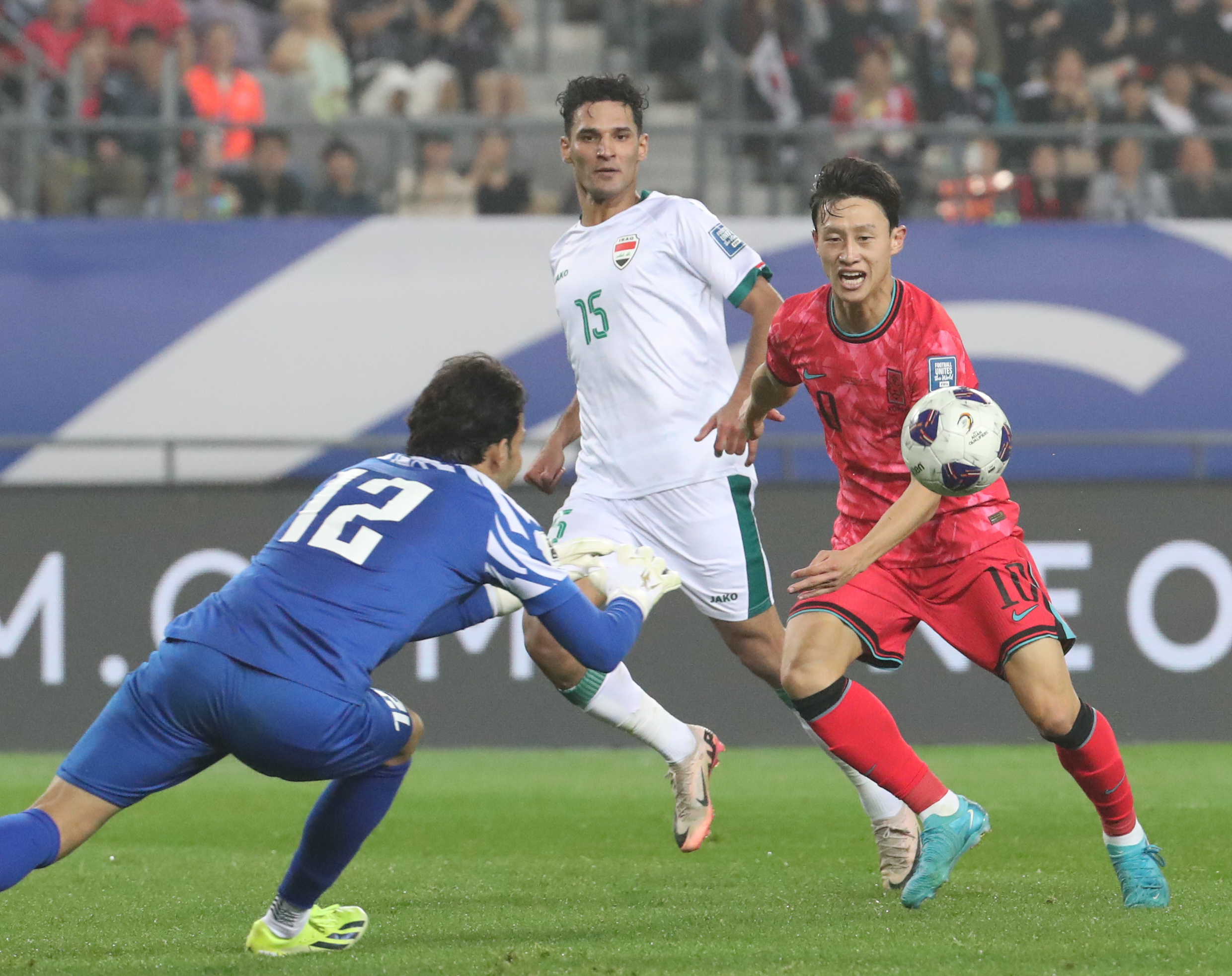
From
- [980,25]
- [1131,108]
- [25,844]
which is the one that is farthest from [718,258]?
[980,25]

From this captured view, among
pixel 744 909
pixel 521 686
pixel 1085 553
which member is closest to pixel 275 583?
pixel 744 909

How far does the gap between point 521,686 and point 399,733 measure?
549 centimetres

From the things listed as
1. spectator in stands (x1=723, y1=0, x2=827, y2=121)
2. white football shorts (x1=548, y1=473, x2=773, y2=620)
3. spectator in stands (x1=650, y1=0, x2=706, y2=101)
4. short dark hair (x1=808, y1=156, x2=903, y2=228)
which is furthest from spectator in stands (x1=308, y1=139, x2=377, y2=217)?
short dark hair (x1=808, y1=156, x2=903, y2=228)

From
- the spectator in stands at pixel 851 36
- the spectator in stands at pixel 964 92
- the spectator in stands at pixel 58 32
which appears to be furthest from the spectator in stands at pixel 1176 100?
the spectator in stands at pixel 58 32

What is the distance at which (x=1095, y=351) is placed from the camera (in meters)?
11.8

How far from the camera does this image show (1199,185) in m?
12.2

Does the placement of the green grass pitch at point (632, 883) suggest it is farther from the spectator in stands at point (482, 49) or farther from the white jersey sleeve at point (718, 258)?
the spectator in stands at point (482, 49)

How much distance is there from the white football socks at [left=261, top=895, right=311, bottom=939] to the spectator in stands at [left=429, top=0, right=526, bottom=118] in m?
8.99

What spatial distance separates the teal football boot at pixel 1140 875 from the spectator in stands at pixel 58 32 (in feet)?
31.9

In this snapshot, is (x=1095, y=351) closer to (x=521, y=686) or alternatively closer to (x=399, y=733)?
(x=521, y=686)

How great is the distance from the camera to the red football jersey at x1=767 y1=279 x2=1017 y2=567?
202 inches

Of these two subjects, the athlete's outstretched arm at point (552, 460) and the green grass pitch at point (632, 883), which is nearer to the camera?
the green grass pitch at point (632, 883)

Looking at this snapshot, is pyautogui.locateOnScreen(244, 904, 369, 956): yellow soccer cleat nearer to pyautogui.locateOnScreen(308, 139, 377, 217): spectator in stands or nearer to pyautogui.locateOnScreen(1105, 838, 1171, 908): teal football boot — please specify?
pyautogui.locateOnScreen(1105, 838, 1171, 908): teal football boot

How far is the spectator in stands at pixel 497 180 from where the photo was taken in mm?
12023
